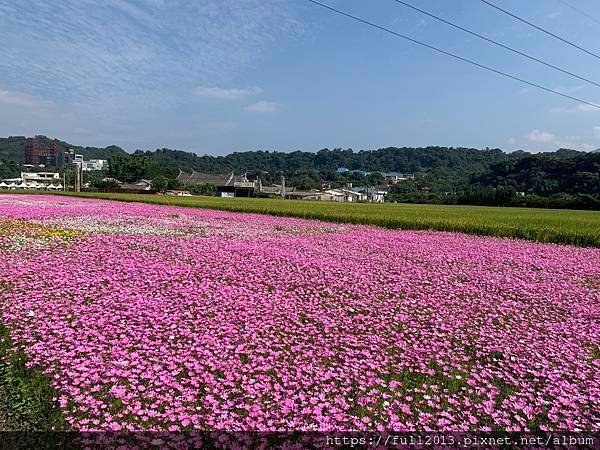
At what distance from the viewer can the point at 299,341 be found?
518 centimetres

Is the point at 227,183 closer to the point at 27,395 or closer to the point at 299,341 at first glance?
the point at 299,341

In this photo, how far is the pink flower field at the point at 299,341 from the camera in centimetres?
361

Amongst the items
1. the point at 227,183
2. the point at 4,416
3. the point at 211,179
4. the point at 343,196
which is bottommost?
the point at 4,416

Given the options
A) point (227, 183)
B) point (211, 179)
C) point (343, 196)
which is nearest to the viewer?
point (227, 183)

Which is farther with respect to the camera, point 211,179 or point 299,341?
point 211,179

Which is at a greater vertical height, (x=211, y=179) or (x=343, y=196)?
(x=211, y=179)

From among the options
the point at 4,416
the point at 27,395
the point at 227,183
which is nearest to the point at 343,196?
the point at 227,183

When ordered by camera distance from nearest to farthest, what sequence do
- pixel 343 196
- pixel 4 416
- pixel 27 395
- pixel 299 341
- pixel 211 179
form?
pixel 4 416
pixel 27 395
pixel 299 341
pixel 211 179
pixel 343 196

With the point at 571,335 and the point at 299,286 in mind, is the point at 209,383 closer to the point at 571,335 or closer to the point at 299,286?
the point at 299,286

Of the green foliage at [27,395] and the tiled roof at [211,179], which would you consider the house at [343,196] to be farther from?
the green foliage at [27,395]

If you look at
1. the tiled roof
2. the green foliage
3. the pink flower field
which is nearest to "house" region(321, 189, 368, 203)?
the tiled roof

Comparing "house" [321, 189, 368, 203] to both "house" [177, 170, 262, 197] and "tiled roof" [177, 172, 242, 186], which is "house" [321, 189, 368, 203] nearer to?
"house" [177, 170, 262, 197]

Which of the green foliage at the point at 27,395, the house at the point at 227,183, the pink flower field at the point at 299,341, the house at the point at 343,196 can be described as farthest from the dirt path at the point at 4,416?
the house at the point at 343,196

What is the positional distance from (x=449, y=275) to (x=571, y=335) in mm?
3847
